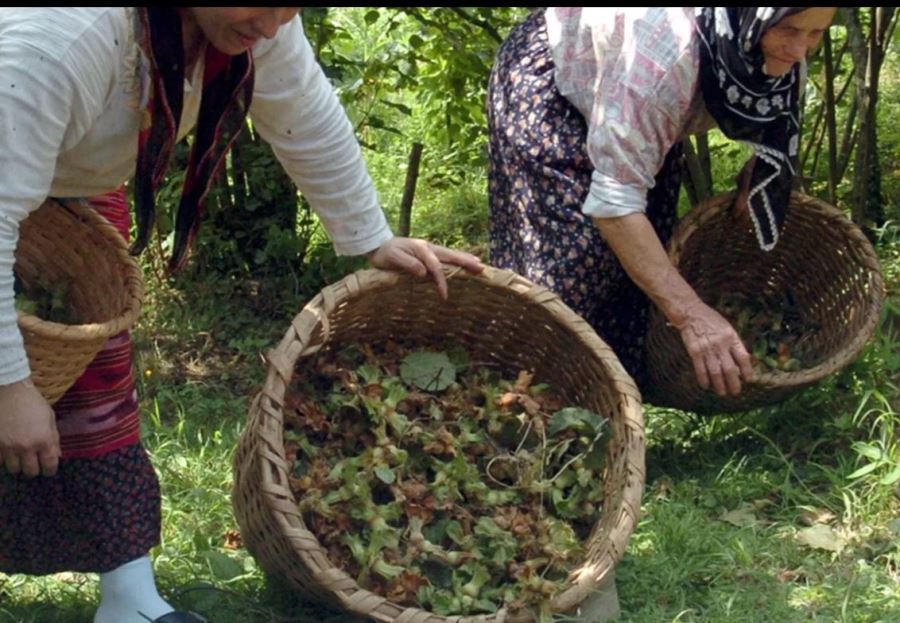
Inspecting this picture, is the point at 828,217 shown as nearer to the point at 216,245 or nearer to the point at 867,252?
the point at 867,252

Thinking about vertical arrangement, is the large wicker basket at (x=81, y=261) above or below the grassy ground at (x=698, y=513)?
above

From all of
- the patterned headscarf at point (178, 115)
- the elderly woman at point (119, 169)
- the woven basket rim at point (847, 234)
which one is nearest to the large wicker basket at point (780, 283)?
the woven basket rim at point (847, 234)

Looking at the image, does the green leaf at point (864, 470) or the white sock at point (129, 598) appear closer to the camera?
the white sock at point (129, 598)

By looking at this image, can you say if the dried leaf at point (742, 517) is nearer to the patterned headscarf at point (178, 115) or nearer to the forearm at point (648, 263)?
the forearm at point (648, 263)

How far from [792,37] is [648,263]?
1.90 feet

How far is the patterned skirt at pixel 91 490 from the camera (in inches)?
104

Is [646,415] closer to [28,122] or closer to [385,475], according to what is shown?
[385,475]

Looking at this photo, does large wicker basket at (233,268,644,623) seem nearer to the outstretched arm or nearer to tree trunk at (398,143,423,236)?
the outstretched arm

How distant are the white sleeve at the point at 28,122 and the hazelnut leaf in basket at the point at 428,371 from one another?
103 centimetres

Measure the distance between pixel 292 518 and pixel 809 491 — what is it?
5.07 ft

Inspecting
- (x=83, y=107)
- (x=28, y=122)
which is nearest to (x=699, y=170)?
(x=83, y=107)

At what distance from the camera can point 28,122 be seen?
204 cm

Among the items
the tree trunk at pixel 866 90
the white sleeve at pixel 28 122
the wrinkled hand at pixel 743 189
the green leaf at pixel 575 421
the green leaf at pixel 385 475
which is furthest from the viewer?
the tree trunk at pixel 866 90

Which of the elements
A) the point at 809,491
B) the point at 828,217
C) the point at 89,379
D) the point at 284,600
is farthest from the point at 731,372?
the point at 89,379
